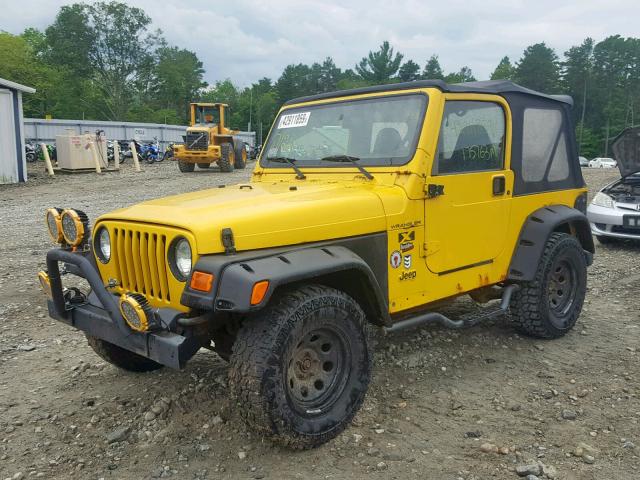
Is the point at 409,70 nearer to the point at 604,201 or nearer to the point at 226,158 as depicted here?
the point at 226,158

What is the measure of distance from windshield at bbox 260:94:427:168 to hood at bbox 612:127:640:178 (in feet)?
20.5

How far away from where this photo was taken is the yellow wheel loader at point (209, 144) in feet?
69.5

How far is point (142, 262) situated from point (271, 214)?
0.76 metres

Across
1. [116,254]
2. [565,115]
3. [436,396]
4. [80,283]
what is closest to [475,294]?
[436,396]

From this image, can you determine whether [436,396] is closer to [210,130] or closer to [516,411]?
[516,411]

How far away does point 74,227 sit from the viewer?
11.5 feet

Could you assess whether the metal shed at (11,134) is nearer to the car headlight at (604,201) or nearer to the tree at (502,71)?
the car headlight at (604,201)

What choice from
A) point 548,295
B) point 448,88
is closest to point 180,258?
point 448,88

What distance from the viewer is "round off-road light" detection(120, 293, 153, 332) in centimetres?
284

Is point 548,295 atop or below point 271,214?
below

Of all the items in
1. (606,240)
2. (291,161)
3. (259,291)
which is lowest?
(606,240)

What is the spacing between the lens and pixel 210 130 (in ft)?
70.4

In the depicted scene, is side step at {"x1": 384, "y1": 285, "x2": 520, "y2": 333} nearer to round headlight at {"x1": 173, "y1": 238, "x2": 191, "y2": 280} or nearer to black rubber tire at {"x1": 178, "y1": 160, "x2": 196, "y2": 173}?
round headlight at {"x1": 173, "y1": 238, "x2": 191, "y2": 280}

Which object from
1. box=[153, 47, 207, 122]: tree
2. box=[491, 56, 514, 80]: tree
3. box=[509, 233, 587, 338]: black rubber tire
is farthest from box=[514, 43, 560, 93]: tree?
box=[509, 233, 587, 338]: black rubber tire
